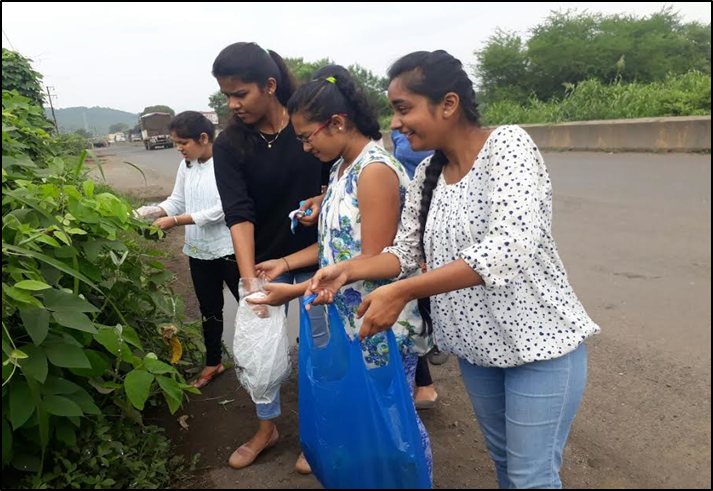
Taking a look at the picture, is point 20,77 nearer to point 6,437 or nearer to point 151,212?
point 151,212

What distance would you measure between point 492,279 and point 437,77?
1.87 feet

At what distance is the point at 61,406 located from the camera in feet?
5.73

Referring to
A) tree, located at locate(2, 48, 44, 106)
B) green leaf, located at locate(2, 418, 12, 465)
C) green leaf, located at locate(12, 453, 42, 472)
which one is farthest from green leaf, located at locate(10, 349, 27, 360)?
tree, located at locate(2, 48, 44, 106)

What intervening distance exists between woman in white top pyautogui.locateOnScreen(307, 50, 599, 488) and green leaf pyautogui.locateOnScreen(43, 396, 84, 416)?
0.84 m

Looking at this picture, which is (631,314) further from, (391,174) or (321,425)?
(321,425)

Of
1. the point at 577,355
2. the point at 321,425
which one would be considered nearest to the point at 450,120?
the point at 577,355

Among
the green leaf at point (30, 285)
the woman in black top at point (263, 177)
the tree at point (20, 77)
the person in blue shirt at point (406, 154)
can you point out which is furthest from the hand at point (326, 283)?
the tree at point (20, 77)

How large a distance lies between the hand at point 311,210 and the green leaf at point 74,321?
2.62 feet

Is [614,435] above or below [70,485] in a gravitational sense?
below

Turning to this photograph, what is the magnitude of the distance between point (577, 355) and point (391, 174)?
2.51 ft

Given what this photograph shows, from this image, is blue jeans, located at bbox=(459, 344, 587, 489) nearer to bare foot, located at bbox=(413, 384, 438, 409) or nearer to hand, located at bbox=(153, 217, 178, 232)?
bare foot, located at bbox=(413, 384, 438, 409)

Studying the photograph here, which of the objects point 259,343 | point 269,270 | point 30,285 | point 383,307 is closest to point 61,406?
point 30,285

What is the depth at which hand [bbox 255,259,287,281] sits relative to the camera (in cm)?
218

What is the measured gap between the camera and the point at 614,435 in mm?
2490
